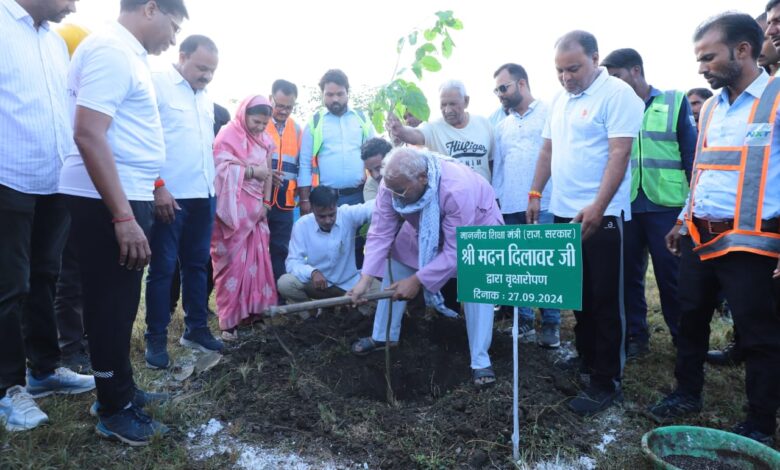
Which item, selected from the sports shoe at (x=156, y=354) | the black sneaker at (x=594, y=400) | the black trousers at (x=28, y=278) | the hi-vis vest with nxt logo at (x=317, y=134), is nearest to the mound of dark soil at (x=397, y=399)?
the black sneaker at (x=594, y=400)

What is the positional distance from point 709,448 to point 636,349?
1.36m

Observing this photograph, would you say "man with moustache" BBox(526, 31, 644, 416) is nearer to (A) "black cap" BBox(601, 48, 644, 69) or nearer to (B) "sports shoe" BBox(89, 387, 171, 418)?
(A) "black cap" BBox(601, 48, 644, 69)

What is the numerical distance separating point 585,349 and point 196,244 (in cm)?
263

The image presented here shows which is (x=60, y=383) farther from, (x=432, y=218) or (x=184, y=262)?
(x=432, y=218)

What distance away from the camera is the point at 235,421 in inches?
102

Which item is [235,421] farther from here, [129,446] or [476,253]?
[476,253]

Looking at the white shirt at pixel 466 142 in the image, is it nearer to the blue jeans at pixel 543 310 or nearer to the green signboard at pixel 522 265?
the blue jeans at pixel 543 310

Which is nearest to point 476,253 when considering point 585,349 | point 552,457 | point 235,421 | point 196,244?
point 552,457

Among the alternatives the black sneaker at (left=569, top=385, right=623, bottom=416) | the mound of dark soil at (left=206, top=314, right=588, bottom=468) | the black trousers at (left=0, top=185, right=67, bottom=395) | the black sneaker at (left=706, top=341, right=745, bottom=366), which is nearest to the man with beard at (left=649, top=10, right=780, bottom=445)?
the black sneaker at (left=569, top=385, right=623, bottom=416)

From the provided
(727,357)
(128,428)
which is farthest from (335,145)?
(727,357)

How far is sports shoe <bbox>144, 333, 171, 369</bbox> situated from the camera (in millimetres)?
3197

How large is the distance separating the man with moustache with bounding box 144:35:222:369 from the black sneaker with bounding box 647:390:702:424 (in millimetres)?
2907

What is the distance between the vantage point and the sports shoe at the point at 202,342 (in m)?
3.50

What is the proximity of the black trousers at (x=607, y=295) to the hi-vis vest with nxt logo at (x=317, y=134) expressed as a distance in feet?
7.97
